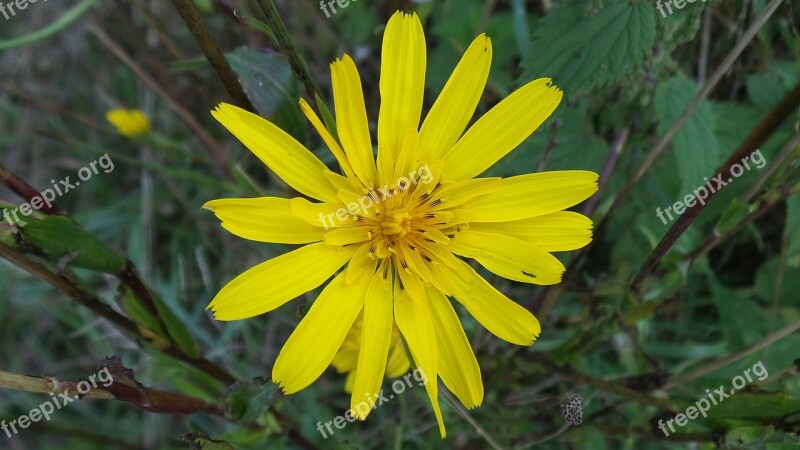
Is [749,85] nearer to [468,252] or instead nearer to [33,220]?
[468,252]

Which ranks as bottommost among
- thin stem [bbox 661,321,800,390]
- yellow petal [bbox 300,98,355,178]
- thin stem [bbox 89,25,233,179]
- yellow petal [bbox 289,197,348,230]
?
thin stem [bbox 661,321,800,390]

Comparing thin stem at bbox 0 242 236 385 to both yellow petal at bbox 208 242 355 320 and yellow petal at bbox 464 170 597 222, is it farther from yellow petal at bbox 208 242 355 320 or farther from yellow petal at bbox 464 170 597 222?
yellow petal at bbox 464 170 597 222

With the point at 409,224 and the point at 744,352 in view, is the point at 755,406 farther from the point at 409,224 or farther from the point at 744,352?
the point at 409,224

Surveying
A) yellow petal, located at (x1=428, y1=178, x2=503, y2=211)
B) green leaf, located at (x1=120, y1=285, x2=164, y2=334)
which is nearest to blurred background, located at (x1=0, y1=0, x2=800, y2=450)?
green leaf, located at (x1=120, y1=285, x2=164, y2=334)

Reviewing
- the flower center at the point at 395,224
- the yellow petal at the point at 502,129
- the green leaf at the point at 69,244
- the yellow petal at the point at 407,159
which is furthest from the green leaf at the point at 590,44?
the green leaf at the point at 69,244

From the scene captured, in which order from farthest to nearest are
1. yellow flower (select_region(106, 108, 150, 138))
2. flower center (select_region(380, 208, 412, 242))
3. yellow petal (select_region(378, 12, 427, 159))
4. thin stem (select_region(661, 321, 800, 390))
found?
yellow flower (select_region(106, 108, 150, 138))
thin stem (select_region(661, 321, 800, 390))
flower center (select_region(380, 208, 412, 242))
yellow petal (select_region(378, 12, 427, 159))

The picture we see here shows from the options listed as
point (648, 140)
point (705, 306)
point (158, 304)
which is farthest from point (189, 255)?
point (705, 306)
